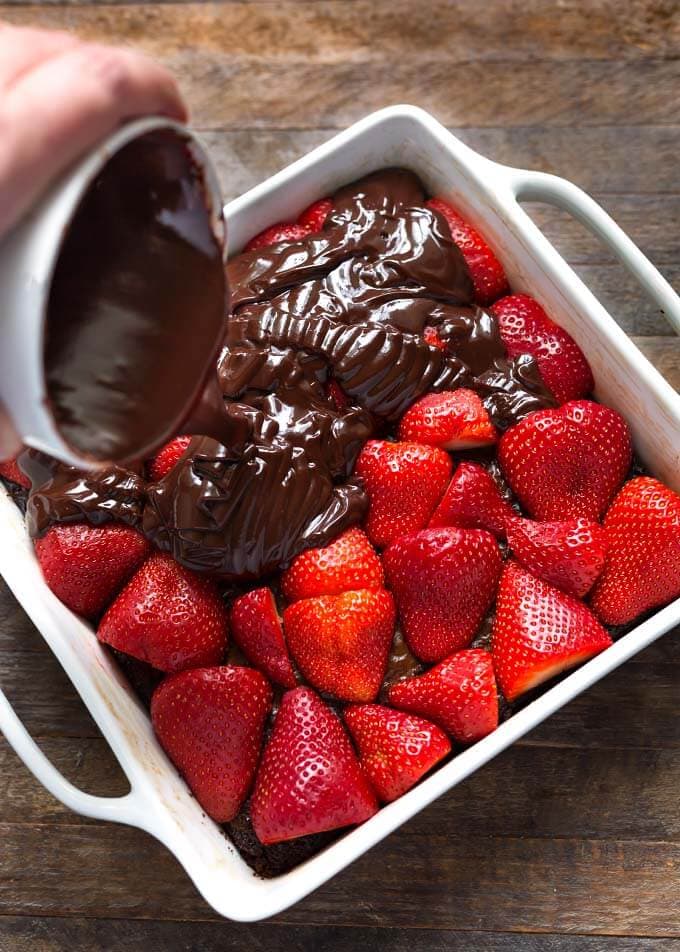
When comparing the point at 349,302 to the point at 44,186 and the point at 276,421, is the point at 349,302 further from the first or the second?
the point at 44,186

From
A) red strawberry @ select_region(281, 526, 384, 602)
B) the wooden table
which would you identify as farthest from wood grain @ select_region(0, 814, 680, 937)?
red strawberry @ select_region(281, 526, 384, 602)

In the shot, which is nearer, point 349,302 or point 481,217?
point 349,302

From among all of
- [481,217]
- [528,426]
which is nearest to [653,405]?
[528,426]

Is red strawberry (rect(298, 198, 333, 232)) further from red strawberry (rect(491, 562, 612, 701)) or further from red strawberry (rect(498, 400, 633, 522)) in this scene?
red strawberry (rect(491, 562, 612, 701))

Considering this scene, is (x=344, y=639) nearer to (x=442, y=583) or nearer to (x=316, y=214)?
(x=442, y=583)

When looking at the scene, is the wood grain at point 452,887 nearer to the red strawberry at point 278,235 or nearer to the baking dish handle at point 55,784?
the baking dish handle at point 55,784

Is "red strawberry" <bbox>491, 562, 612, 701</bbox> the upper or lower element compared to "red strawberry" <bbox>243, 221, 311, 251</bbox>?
lower
